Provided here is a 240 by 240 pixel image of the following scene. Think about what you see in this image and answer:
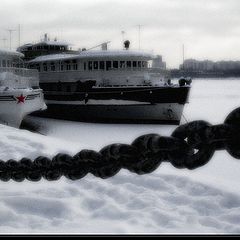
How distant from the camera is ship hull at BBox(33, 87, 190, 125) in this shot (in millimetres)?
20969

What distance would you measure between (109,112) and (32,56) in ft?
45.8

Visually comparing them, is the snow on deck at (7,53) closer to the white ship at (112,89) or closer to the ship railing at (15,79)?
the ship railing at (15,79)

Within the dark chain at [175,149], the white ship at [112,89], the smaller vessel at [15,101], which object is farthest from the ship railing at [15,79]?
the dark chain at [175,149]

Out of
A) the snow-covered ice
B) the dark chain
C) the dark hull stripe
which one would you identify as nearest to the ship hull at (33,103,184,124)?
the dark hull stripe

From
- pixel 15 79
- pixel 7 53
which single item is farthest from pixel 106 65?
pixel 7 53

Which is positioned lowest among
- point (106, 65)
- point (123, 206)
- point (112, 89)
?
point (123, 206)

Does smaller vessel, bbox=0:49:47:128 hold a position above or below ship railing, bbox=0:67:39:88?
below

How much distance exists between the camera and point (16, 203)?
13.5 feet

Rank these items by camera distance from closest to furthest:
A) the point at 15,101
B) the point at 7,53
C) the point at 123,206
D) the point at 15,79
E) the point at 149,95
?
1. the point at 123,206
2. the point at 15,101
3. the point at 149,95
4. the point at 15,79
5. the point at 7,53

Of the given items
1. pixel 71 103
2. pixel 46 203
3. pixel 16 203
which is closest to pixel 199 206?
pixel 46 203

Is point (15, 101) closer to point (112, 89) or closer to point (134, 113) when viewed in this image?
point (112, 89)

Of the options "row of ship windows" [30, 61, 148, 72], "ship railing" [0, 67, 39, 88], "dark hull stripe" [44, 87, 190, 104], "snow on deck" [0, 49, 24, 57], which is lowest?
"dark hull stripe" [44, 87, 190, 104]

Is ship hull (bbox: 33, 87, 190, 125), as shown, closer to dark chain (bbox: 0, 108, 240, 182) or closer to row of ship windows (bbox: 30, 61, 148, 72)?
row of ship windows (bbox: 30, 61, 148, 72)

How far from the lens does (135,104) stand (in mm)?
21062
